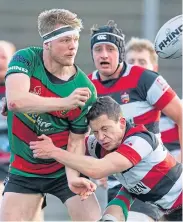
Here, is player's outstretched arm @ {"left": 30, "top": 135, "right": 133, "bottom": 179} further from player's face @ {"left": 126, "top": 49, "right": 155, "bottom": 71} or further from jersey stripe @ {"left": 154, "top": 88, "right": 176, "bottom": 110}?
player's face @ {"left": 126, "top": 49, "right": 155, "bottom": 71}

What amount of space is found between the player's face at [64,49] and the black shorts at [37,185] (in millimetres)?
893

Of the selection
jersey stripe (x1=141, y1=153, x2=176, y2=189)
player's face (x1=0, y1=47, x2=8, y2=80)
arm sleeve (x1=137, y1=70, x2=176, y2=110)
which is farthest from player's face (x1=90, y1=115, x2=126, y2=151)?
player's face (x1=0, y1=47, x2=8, y2=80)

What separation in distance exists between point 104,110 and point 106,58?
3.94ft

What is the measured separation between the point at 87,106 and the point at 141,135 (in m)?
0.43

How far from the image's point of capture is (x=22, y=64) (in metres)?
6.82

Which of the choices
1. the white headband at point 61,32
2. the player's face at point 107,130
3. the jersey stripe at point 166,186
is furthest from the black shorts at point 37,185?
the white headband at point 61,32

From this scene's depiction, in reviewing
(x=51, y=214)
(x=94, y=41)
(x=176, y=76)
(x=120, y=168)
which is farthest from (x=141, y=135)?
(x=176, y=76)

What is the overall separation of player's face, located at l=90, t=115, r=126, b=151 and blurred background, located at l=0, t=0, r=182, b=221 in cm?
597

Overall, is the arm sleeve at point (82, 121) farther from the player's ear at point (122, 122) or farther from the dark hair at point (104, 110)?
the player's ear at point (122, 122)

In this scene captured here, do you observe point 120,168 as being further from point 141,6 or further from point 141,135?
point 141,6

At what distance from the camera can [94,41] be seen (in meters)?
8.21

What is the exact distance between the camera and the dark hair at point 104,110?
688 cm

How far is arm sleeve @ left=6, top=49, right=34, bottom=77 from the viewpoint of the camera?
680 cm

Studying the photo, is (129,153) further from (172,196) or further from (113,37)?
(113,37)
